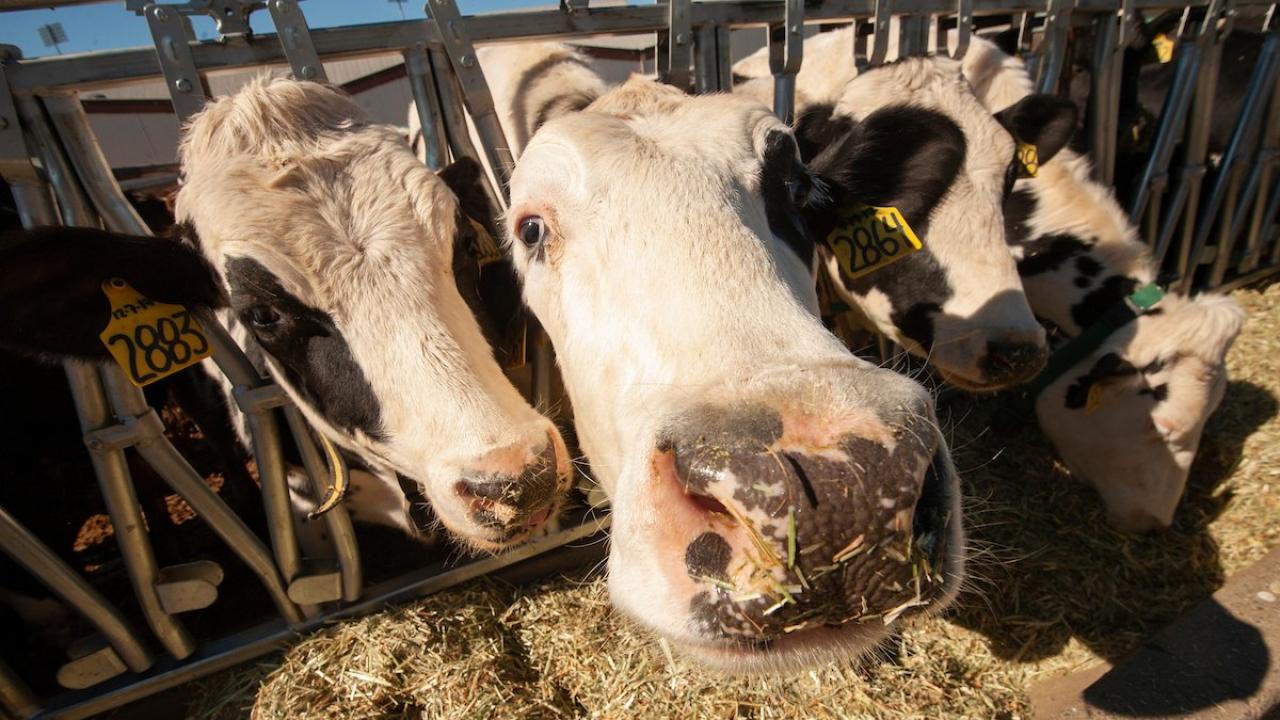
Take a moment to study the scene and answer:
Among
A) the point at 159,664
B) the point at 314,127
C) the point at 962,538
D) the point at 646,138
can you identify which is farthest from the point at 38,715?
the point at 962,538

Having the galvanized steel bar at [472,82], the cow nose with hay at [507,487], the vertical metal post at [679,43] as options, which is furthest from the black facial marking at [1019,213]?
the cow nose with hay at [507,487]

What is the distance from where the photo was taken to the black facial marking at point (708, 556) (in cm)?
94

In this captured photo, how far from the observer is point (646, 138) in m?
1.58

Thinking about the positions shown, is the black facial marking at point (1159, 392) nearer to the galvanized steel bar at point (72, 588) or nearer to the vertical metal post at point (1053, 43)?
the vertical metal post at point (1053, 43)

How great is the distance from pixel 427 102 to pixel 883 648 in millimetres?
2602

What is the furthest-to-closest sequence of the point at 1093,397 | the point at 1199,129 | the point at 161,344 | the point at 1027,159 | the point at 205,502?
the point at 1199,129, the point at 1027,159, the point at 1093,397, the point at 205,502, the point at 161,344

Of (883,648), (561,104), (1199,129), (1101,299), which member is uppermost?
(561,104)

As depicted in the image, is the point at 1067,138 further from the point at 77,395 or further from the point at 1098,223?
the point at 77,395

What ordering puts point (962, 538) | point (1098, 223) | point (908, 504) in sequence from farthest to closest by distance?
point (1098, 223)
point (962, 538)
point (908, 504)

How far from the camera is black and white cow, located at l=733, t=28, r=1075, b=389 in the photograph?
225 centimetres

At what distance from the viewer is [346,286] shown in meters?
1.66

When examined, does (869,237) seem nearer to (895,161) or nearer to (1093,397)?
(895,161)

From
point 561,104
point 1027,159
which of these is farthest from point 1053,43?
point 561,104

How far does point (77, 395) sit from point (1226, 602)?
4168 millimetres
